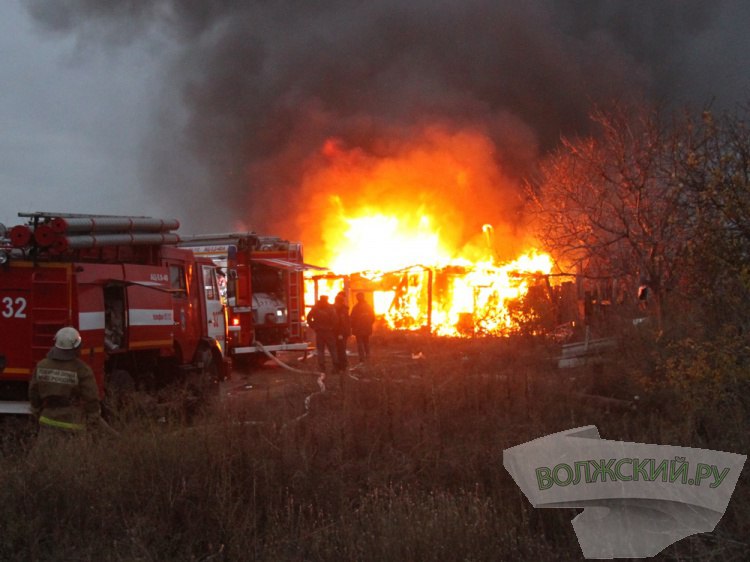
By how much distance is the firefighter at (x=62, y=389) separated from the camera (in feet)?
21.9

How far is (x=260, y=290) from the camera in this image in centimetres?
1884

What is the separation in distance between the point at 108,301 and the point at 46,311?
1.47 m

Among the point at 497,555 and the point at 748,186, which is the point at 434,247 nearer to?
the point at 748,186

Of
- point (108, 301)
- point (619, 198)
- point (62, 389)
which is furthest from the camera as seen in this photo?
point (619, 198)

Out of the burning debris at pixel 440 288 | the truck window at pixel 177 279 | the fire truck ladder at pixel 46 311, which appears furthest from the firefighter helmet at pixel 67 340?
the burning debris at pixel 440 288

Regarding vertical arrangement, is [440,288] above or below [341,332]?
above

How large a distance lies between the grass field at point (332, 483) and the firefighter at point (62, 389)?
29 cm

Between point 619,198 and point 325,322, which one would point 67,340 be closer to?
point 325,322

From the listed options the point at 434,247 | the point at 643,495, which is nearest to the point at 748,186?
the point at 643,495

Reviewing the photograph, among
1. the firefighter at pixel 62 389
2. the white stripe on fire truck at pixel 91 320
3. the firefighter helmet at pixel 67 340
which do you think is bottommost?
the firefighter at pixel 62 389

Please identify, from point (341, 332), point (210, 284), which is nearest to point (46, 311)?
point (210, 284)

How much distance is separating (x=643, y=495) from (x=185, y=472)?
371 centimetres

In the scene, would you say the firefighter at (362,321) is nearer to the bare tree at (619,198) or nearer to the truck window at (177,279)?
the bare tree at (619,198)

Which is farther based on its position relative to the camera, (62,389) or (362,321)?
(362,321)
